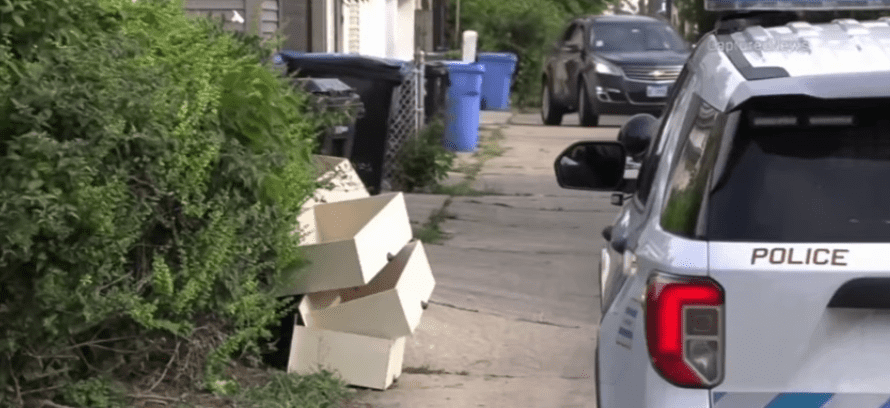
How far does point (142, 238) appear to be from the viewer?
18.2 feet

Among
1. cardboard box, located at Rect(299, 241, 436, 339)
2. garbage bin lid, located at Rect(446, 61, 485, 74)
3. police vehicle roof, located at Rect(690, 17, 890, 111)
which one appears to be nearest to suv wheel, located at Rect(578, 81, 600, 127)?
garbage bin lid, located at Rect(446, 61, 485, 74)

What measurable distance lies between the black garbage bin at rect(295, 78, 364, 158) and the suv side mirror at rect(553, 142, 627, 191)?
17.2ft

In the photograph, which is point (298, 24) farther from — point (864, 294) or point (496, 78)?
point (864, 294)

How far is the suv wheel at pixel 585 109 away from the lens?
75.9 feet

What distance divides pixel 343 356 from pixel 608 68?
54.1ft

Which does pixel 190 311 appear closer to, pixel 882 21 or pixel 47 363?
pixel 47 363

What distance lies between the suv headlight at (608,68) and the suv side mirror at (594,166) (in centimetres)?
1741

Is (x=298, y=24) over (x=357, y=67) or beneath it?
beneath

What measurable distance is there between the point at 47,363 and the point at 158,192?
2.30ft

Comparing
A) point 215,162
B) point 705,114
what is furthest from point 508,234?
point 705,114

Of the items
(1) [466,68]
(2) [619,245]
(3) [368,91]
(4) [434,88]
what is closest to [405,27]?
(1) [466,68]

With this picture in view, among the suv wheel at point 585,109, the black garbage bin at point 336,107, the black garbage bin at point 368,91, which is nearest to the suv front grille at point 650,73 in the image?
the suv wheel at point 585,109

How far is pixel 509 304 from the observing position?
28.3 feet

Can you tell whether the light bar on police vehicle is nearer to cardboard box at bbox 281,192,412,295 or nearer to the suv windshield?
cardboard box at bbox 281,192,412,295
